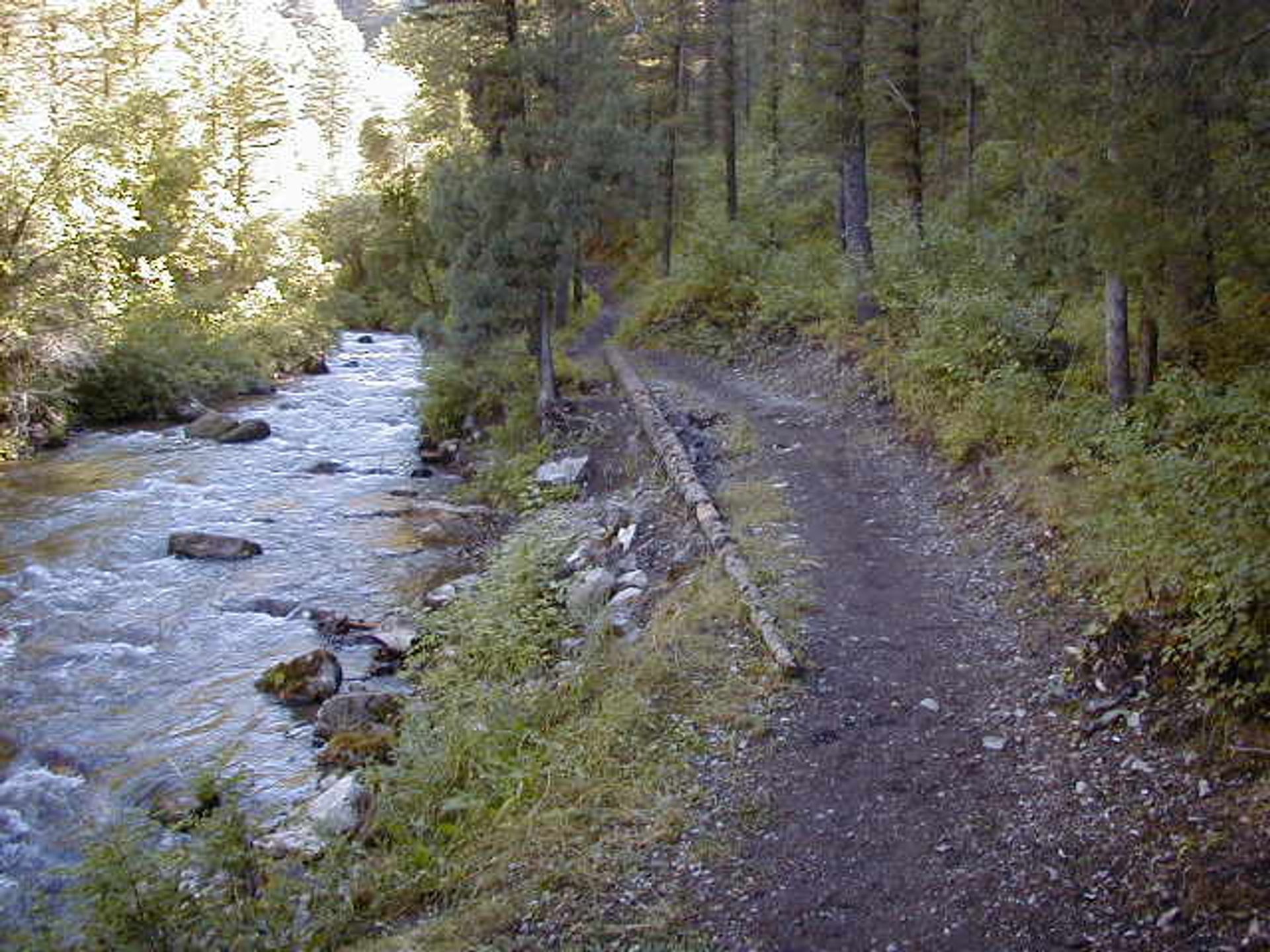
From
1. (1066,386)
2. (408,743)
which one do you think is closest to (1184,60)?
(1066,386)

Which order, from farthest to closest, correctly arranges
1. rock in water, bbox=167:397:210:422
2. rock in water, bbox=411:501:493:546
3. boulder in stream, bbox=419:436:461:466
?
1. rock in water, bbox=167:397:210:422
2. boulder in stream, bbox=419:436:461:466
3. rock in water, bbox=411:501:493:546

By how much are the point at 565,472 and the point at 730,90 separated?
52.8 feet

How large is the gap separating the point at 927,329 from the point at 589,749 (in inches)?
368

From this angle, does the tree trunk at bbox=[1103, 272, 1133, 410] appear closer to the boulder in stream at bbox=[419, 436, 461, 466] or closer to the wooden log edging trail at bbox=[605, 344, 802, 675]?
the wooden log edging trail at bbox=[605, 344, 802, 675]

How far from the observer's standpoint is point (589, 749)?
7969 millimetres

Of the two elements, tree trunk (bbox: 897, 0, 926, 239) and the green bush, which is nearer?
tree trunk (bbox: 897, 0, 926, 239)

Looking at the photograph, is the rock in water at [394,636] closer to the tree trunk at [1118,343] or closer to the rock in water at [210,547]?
the rock in water at [210,547]

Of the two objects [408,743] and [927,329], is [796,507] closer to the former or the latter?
[927,329]

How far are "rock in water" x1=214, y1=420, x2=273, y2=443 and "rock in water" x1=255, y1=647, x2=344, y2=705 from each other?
513 inches

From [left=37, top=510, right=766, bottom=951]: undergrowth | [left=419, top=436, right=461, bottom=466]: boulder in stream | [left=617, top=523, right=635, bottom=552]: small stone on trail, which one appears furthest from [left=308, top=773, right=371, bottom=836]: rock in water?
[left=419, top=436, right=461, bottom=466]: boulder in stream

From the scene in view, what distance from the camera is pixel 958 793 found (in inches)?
271

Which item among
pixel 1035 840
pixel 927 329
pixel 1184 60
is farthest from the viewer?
pixel 927 329

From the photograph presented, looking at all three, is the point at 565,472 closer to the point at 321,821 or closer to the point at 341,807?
the point at 341,807

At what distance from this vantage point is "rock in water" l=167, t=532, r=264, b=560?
53.3 feet
